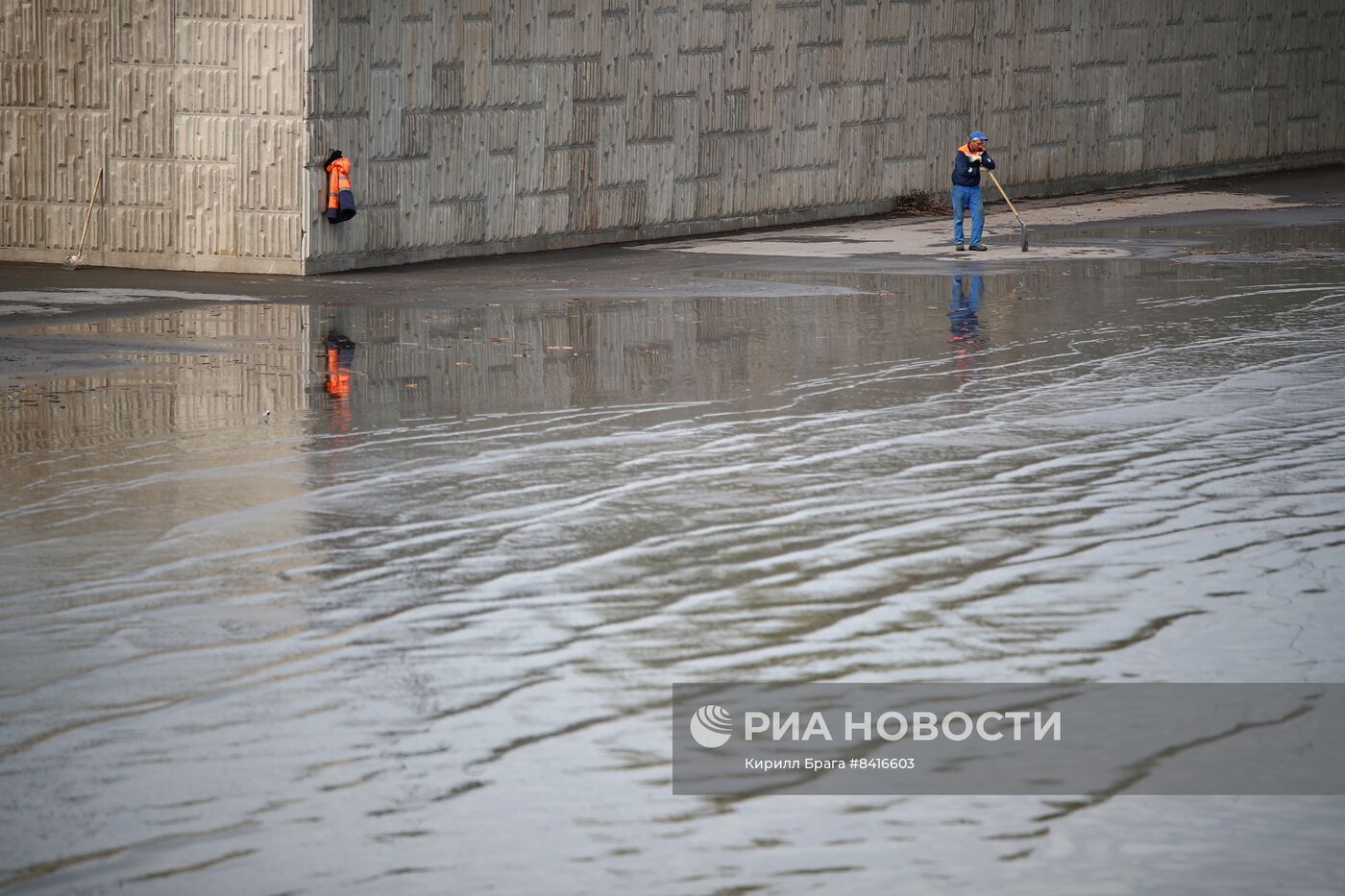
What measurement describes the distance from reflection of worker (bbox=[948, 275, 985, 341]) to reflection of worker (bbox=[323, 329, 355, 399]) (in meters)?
4.86

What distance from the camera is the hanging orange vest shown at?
2167cm

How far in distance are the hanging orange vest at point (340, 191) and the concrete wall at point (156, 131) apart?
36cm

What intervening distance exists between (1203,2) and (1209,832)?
31921 millimetres

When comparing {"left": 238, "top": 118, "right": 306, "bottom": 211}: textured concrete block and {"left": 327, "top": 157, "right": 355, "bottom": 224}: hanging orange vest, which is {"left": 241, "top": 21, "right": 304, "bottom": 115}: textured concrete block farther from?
{"left": 327, "top": 157, "right": 355, "bottom": 224}: hanging orange vest

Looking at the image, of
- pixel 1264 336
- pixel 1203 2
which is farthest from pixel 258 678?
pixel 1203 2

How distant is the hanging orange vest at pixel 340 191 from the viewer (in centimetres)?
2167

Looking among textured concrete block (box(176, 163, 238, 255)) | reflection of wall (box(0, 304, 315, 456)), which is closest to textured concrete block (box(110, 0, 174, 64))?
textured concrete block (box(176, 163, 238, 255))

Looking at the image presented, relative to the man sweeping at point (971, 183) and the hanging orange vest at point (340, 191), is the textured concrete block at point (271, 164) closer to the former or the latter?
the hanging orange vest at point (340, 191)

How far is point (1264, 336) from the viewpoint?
17.1m

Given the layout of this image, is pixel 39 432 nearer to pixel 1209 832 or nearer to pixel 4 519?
pixel 4 519

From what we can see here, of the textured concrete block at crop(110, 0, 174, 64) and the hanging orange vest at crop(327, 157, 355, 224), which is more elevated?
the textured concrete block at crop(110, 0, 174, 64)

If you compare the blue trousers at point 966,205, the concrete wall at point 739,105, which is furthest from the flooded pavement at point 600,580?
the blue trousers at point 966,205

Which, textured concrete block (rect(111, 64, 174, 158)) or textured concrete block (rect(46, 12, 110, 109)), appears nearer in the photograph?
textured concrete block (rect(111, 64, 174, 158))

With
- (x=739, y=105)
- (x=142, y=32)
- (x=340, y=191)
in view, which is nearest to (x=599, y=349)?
(x=340, y=191)
